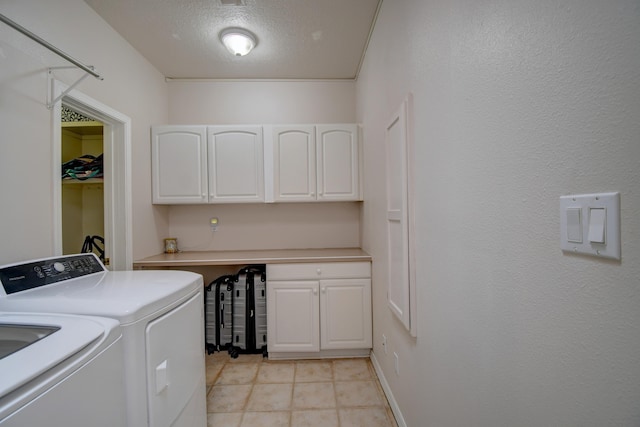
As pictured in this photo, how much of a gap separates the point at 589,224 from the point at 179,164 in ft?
9.26

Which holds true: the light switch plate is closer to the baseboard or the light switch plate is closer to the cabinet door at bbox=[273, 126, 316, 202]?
the baseboard

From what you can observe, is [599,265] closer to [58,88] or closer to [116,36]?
[58,88]

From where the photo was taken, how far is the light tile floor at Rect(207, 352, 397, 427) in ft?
5.40

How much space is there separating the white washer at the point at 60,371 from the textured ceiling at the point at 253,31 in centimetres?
199

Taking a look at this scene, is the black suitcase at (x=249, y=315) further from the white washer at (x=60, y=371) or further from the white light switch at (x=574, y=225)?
the white light switch at (x=574, y=225)

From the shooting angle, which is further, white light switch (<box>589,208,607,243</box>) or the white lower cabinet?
the white lower cabinet

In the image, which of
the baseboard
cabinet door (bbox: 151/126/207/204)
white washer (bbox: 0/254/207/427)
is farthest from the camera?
cabinet door (bbox: 151/126/207/204)

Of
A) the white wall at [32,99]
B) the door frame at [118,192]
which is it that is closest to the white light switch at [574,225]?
the white wall at [32,99]

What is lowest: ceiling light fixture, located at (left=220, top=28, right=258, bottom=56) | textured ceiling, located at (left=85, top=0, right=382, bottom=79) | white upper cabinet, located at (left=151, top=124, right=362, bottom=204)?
white upper cabinet, located at (left=151, top=124, right=362, bottom=204)

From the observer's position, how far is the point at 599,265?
0.44 meters

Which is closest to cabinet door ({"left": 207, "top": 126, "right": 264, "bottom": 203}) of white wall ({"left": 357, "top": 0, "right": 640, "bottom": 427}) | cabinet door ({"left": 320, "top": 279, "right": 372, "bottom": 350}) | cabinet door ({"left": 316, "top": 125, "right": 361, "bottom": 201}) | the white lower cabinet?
cabinet door ({"left": 316, "top": 125, "right": 361, "bottom": 201})

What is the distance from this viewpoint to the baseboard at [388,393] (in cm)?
152

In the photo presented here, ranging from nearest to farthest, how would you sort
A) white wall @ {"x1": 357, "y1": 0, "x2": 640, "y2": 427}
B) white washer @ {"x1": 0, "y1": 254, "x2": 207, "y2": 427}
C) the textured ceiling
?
white wall @ {"x1": 357, "y1": 0, "x2": 640, "y2": 427} < white washer @ {"x1": 0, "y1": 254, "x2": 207, "y2": 427} < the textured ceiling

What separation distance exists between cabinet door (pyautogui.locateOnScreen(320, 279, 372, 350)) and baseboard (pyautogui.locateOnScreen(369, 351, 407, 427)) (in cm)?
16
